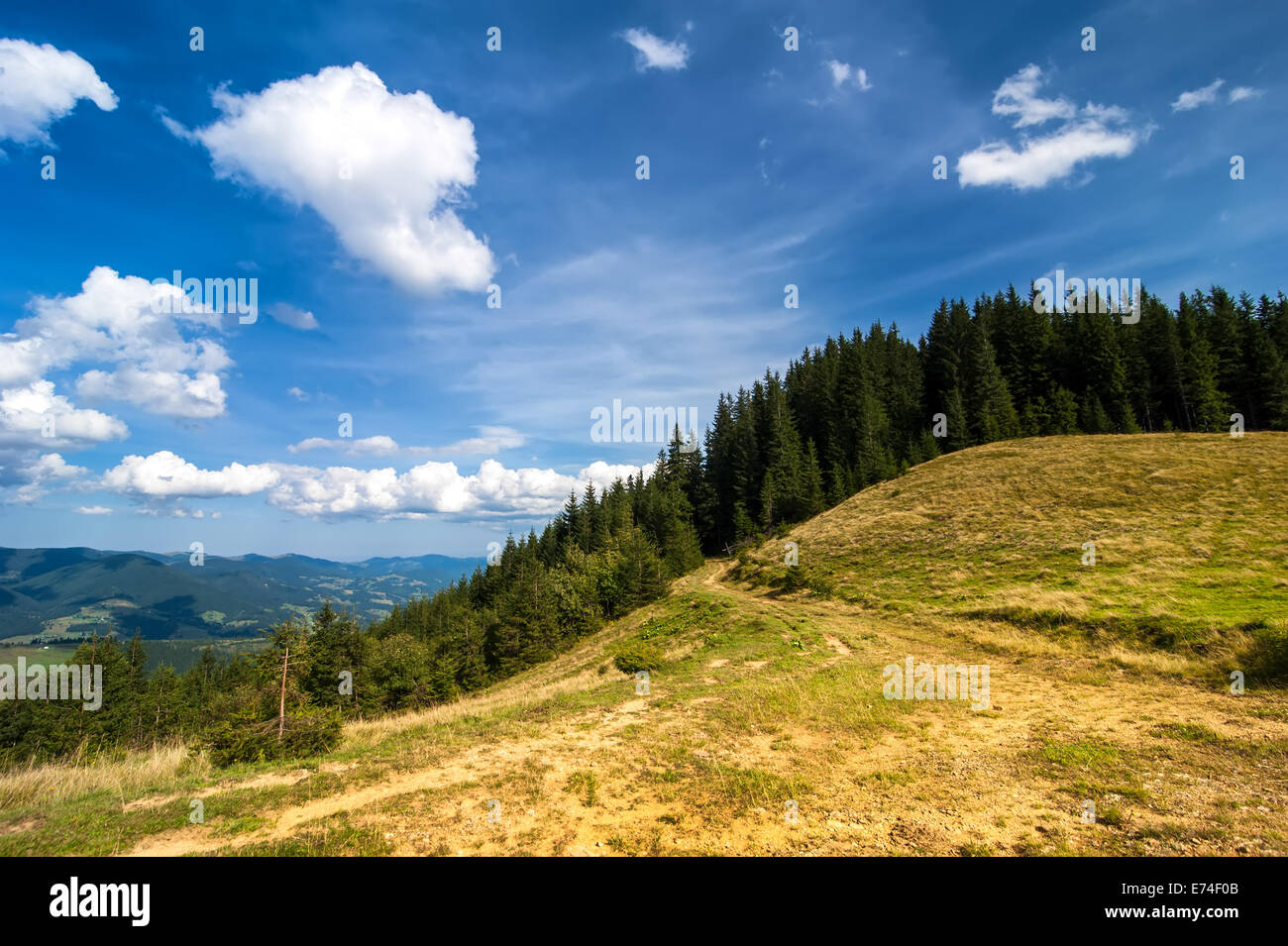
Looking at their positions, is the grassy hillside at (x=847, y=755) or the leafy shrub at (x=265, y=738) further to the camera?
the leafy shrub at (x=265, y=738)

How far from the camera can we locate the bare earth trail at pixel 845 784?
8078 millimetres

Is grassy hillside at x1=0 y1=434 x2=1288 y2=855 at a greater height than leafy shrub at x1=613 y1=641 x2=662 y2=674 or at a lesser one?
greater

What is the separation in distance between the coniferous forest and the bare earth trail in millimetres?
41015

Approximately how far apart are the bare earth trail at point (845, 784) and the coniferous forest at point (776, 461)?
41015 mm

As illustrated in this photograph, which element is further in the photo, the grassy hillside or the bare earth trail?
the grassy hillside

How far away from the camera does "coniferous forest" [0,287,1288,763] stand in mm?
55281

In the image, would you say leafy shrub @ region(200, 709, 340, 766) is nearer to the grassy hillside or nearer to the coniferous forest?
the grassy hillside

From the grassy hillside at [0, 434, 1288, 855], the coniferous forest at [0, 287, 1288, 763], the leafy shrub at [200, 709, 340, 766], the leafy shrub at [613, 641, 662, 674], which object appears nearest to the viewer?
the grassy hillside at [0, 434, 1288, 855]

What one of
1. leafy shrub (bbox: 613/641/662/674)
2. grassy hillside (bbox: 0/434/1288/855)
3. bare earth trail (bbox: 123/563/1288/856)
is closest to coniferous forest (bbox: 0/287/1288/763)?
leafy shrub (bbox: 613/641/662/674)

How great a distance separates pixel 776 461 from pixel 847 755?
64071mm

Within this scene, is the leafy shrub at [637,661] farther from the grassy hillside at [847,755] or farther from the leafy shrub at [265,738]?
the leafy shrub at [265,738]

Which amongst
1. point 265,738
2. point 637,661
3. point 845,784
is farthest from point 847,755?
point 265,738

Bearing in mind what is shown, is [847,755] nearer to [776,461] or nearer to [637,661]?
[637,661]

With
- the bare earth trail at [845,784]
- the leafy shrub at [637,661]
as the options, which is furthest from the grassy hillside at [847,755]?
the leafy shrub at [637,661]
